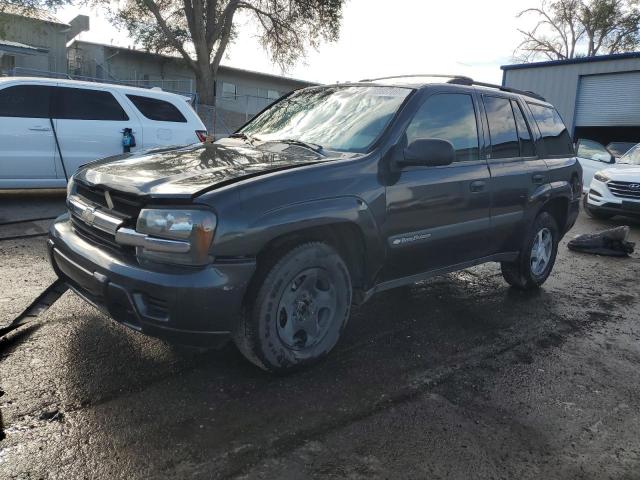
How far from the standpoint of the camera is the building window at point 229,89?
1391 inches

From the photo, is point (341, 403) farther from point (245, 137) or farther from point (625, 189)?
point (625, 189)

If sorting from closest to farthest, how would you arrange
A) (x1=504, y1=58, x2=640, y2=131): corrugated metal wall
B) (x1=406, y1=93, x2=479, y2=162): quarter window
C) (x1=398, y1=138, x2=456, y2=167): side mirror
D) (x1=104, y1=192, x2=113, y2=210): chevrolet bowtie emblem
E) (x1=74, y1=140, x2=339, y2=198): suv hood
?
(x1=74, y1=140, x2=339, y2=198): suv hood → (x1=104, y1=192, x2=113, y2=210): chevrolet bowtie emblem → (x1=398, y1=138, x2=456, y2=167): side mirror → (x1=406, y1=93, x2=479, y2=162): quarter window → (x1=504, y1=58, x2=640, y2=131): corrugated metal wall

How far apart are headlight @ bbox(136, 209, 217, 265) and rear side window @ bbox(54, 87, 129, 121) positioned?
5951 millimetres

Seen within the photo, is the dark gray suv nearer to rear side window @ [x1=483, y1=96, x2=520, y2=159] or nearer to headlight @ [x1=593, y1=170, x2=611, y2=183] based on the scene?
rear side window @ [x1=483, y1=96, x2=520, y2=159]

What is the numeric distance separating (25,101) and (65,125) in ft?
1.88

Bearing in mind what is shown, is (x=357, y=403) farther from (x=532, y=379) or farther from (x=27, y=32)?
(x=27, y=32)

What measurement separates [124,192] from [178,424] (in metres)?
1.26

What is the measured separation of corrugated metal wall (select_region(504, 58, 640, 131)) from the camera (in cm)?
1995

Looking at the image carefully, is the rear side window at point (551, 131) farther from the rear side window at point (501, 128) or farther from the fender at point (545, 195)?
the rear side window at point (501, 128)

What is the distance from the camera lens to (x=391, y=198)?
3.52m

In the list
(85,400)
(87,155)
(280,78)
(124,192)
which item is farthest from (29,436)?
(280,78)

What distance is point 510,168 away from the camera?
4598 millimetres

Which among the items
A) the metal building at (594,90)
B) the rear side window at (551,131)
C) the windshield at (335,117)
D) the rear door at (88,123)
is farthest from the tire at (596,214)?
the metal building at (594,90)

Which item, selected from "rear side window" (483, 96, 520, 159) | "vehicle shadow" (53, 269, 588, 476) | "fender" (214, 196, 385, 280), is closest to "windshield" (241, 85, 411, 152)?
"fender" (214, 196, 385, 280)
